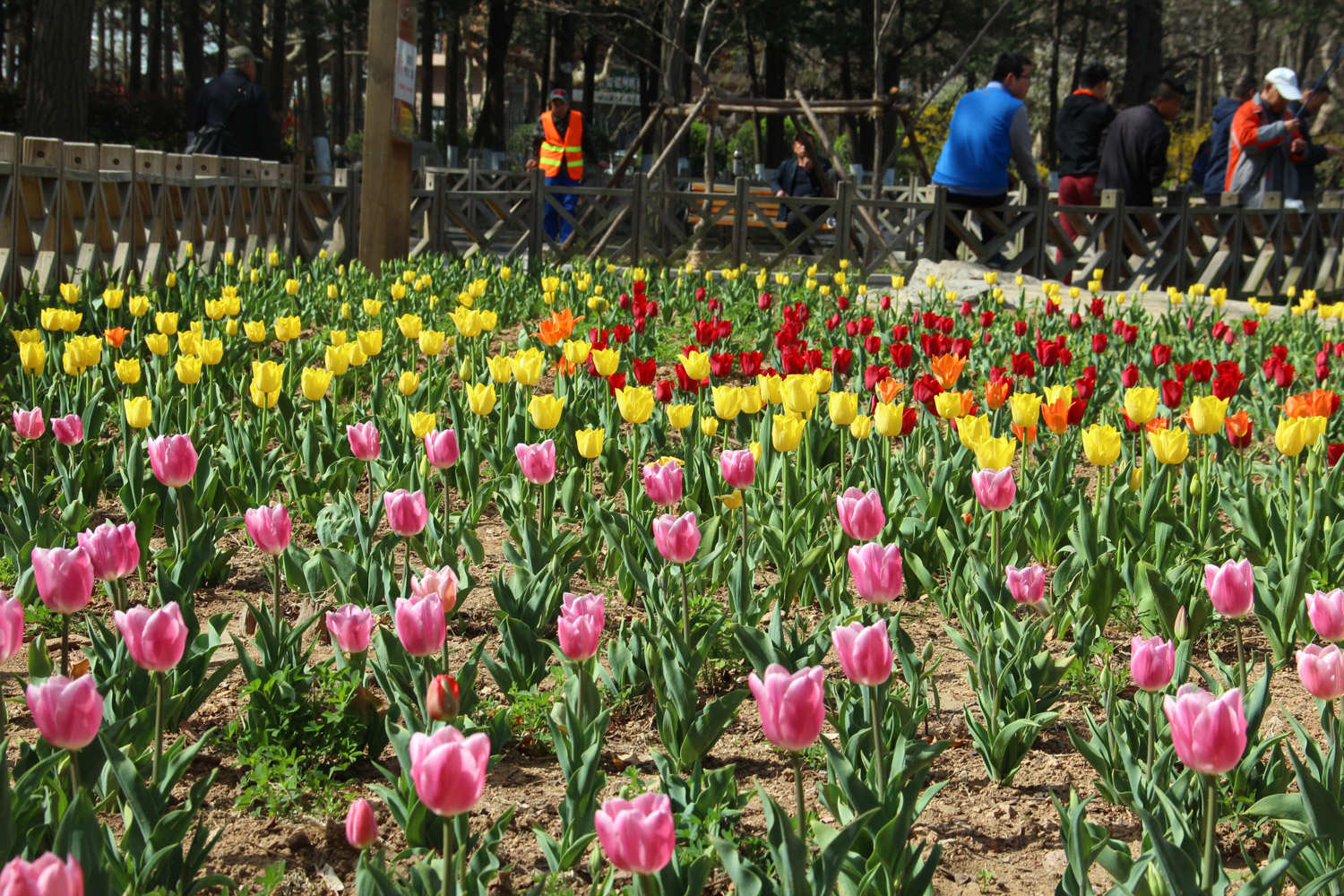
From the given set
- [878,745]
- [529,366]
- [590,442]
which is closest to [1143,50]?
[529,366]

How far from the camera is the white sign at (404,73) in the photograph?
10.0 meters

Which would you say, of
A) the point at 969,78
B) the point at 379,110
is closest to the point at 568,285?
the point at 379,110

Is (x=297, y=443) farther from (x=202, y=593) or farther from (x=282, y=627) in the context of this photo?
(x=282, y=627)

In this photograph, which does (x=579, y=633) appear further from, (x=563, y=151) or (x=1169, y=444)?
(x=563, y=151)

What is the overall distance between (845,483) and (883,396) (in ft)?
0.89

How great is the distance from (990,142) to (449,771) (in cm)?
1085

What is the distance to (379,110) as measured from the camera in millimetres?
10070

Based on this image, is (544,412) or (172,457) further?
(544,412)

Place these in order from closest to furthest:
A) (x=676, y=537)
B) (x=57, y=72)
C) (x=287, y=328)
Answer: (x=676, y=537), (x=287, y=328), (x=57, y=72)

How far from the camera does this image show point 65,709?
174 cm

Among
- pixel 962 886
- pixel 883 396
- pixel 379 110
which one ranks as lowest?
pixel 962 886

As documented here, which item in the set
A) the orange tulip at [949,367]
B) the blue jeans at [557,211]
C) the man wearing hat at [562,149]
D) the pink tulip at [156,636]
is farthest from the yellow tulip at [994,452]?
the man wearing hat at [562,149]

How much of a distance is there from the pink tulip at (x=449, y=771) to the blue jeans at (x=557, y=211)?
11739mm

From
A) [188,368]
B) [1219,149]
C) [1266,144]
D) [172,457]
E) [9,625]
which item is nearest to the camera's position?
[9,625]
